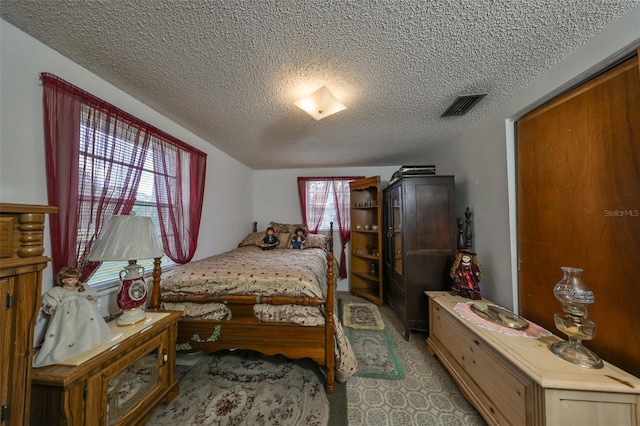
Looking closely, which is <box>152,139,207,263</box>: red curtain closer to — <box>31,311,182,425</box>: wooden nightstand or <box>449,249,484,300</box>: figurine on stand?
<box>31,311,182,425</box>: wooden nightstand

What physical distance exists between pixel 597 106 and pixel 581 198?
20.0 inches

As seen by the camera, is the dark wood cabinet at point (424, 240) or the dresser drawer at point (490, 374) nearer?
the dresser drawer at point (490, 374)

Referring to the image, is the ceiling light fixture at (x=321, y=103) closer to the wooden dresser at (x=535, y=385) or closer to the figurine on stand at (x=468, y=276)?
the figurine on stand at (x=468, y=276)

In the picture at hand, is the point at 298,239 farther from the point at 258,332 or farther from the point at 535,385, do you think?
the point at 535,385

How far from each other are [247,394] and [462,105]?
2.90 m

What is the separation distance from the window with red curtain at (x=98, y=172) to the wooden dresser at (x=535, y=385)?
2.53m

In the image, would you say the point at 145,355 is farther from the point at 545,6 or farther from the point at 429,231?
the point at 545,6

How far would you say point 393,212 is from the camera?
2.73 metres

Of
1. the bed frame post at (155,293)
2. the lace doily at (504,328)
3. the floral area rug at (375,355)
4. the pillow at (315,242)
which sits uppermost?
the pillow at (315,242)

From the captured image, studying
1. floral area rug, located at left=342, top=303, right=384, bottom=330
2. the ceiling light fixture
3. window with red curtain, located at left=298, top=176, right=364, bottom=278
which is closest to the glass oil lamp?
floral area rug, located at left=342, top=303, right=384, bottom=330

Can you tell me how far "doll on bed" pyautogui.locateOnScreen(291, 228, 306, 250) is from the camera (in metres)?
3.17

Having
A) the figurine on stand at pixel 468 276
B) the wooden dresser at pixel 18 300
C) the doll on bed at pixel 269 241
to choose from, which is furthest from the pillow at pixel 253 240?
the figurine on stand at pixel 468 276

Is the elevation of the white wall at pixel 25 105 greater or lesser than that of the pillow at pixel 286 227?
greater

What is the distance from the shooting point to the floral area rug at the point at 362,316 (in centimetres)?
246
